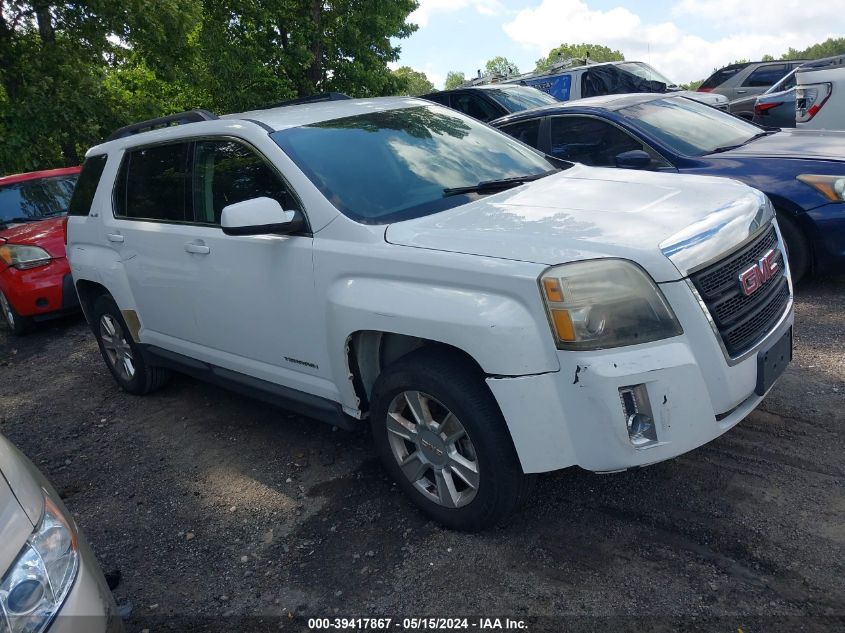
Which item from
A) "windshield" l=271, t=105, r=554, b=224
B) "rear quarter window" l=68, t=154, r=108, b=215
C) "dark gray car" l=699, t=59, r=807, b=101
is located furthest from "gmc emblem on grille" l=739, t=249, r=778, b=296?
"dark gray car" l=699, t=59, r=807, b=101

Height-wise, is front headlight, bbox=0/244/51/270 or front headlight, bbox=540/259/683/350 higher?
front headlight, bbox=540/259/683/350

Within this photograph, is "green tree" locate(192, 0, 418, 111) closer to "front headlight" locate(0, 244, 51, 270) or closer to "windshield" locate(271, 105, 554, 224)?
"front headlight" locate(0, 244, 51, 270)

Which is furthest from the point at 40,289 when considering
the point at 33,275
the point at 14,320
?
the point at 14,320

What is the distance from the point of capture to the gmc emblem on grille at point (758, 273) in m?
3.05

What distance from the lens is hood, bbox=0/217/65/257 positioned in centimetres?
787

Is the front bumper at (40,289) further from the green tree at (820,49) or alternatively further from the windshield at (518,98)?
the green tree at (820,49)

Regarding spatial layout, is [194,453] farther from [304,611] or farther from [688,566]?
[688,566]

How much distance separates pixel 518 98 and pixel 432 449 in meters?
8.48

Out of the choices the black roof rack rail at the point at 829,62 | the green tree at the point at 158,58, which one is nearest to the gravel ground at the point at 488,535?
the black roof rack rail at the point at 829,62

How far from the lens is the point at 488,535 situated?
10.5ft

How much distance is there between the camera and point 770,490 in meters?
3.25

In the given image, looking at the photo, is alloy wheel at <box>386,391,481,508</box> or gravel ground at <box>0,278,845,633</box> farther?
alloy wheel at <box>386,391,481,508</box>

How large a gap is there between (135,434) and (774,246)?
4043mm

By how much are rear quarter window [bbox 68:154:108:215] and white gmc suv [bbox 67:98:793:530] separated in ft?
2.41
